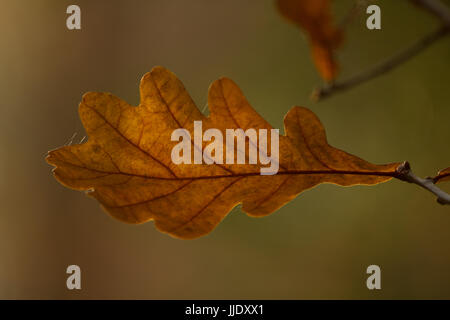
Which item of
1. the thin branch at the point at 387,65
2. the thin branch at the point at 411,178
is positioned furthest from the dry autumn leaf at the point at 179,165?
the thin branch at the point at 387,65

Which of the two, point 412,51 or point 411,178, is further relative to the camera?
point 411,178

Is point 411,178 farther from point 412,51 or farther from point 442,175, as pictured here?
point 412,51

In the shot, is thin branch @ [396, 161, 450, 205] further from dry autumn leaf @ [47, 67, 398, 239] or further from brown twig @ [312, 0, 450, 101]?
brown twig @ [312, 0, 450, 101]

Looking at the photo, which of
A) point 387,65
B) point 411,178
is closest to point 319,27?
point 387,65

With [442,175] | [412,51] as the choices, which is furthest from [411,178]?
[412,51]

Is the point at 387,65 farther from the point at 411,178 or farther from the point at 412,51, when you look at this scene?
the point at 411,178

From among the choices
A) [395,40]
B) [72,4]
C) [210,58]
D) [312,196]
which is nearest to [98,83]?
[72,4]

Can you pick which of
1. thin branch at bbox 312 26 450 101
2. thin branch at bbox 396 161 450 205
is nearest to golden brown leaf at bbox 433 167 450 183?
thin branch at bbox 396 161 450 205
